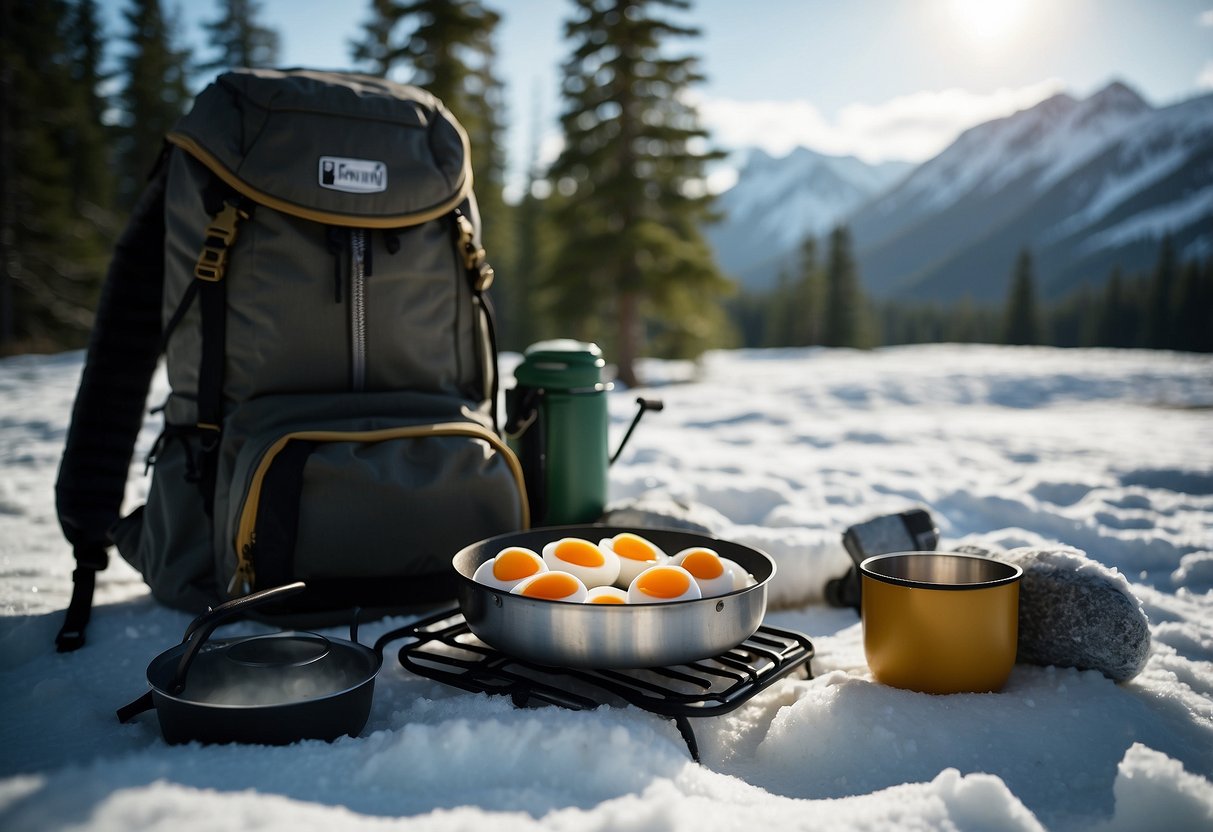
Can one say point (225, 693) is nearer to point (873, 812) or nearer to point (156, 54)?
point (873, 812)

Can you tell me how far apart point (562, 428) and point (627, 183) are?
31.6ft

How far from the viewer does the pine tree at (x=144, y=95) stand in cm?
2134

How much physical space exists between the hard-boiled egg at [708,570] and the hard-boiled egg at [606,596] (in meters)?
0.15

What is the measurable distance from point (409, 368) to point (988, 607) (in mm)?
1550

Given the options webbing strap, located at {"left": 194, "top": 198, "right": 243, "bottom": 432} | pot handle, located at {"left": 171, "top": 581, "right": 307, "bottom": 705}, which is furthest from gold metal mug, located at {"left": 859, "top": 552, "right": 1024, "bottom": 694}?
webbing strap, located at {"left": 194, "top": 198, "right": 243, "bottom": 432}

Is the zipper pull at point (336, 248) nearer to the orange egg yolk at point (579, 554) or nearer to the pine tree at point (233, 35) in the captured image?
the orange egg yolk at point (579, 554)

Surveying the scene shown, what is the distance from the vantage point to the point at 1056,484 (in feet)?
11.8

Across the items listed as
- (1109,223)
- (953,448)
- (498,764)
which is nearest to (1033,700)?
(498,764)

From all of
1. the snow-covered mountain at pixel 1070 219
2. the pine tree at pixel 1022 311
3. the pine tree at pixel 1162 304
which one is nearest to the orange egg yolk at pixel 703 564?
the pine tree at pixel 1022 311

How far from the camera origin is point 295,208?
2074 mm

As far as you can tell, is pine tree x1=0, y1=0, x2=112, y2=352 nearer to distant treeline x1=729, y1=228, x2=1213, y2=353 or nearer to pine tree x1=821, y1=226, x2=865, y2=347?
distant treeline x1=729, y1=228, x2=1213, y2=353

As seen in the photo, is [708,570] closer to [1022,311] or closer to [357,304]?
[357,304]

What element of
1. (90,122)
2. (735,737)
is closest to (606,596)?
(735,737)

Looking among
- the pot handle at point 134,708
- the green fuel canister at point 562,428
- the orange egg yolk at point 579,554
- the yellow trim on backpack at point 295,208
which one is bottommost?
the pot handle at point 134,708
